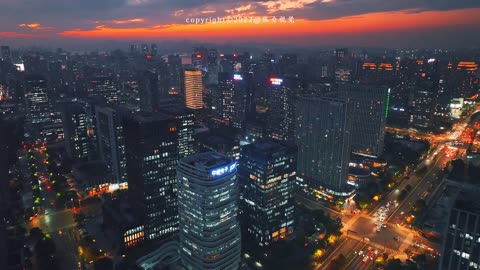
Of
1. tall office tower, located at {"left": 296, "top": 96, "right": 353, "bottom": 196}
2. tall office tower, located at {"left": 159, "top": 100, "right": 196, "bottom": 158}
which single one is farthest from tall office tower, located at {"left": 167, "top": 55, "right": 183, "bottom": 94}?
tall office tower, located at {"left": 296, "top": 96, "right": 353, "bottom": 196}

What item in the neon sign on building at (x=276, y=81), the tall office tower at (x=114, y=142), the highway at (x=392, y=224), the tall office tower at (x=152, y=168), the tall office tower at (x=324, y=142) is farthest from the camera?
the neon sign on building at (x=276, y=81)

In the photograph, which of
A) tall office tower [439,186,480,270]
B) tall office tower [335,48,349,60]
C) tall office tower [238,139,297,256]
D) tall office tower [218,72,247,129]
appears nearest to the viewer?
tall office tower [439,186,480,270]

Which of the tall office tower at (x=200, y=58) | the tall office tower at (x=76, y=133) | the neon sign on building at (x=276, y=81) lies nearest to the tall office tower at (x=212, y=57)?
the tall office tower at (x=200, y=58)

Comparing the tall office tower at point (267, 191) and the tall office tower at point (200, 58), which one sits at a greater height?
the tall office tower at point (200, 58)

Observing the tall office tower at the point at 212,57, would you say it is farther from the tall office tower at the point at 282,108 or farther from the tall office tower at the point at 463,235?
the tall office tower at the point at 463,235

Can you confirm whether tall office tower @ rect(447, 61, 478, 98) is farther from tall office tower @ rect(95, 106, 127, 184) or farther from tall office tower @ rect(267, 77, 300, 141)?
tall office tower @ rect(95, 106, 127, 184)

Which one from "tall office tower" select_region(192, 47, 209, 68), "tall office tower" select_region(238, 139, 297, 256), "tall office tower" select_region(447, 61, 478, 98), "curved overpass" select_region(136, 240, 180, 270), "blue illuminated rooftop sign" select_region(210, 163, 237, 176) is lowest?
"curved overpass" select_region(136, 240, 180, 270)

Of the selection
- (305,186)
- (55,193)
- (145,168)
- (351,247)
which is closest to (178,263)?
(145,168)
